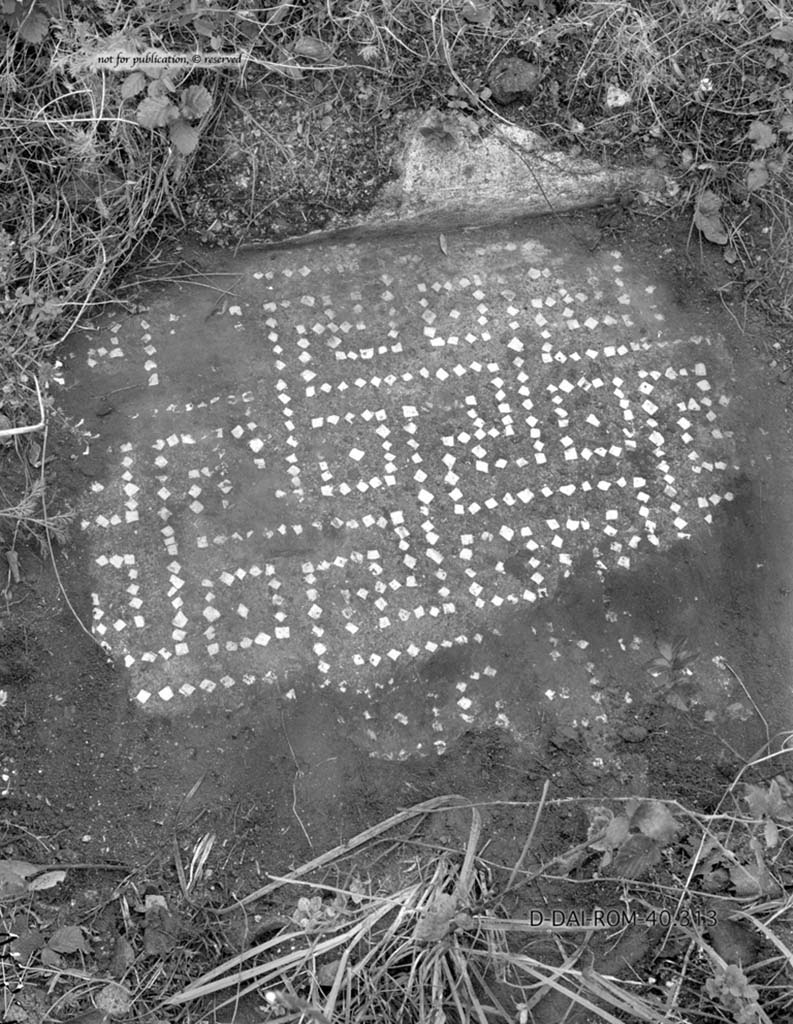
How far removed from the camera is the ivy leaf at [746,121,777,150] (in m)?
2.50

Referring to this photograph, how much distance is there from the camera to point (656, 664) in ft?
6.82

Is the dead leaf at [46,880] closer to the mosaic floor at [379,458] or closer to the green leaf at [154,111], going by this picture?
the mosaic floor at [379,458]

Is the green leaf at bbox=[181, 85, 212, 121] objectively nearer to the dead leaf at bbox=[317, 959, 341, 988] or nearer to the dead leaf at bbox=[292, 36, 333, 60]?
the dead leaf at bbox=[292, 36, 333, 60]

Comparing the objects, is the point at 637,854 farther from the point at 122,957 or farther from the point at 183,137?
the point at 183,137

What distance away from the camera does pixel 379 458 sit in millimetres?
2229

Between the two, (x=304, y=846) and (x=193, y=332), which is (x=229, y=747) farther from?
(x=193, y=332)

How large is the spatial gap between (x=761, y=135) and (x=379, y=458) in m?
1.44

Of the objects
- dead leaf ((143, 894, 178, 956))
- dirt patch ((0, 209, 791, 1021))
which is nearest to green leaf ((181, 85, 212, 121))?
dirt patch ((0, 209, 791, 1021))

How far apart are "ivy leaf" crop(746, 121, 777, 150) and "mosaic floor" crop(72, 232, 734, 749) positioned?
0.51 metres

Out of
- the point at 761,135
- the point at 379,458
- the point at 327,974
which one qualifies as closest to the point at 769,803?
the point at 327,974

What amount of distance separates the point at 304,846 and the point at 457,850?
333mm

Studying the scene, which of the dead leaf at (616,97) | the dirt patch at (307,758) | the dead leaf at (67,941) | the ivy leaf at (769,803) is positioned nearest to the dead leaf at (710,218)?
the dead leaf at (616,97)

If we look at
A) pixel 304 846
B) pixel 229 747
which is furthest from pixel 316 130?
pixel 304 846

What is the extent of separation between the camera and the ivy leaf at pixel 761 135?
250cm
